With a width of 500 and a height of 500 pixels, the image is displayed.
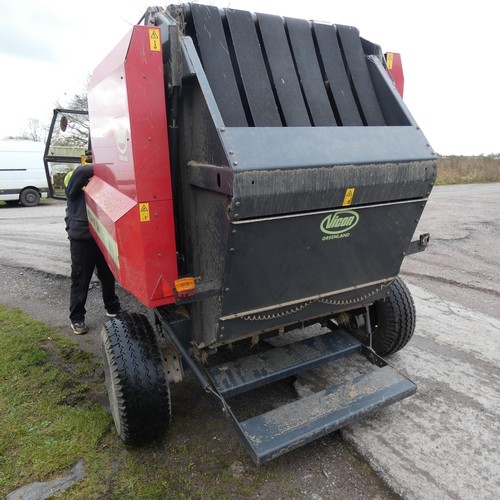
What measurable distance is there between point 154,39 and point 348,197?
1187mm

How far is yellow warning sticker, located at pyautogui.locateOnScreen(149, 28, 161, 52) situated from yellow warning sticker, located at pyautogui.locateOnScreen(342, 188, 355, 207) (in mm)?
1124

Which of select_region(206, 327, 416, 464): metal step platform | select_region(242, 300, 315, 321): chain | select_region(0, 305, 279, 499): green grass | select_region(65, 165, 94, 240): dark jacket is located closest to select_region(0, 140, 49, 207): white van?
select_region(65, 165, 94, 240): dark jacket

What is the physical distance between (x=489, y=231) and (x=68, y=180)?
766cm

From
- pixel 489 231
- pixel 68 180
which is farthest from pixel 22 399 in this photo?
pixel 489 231

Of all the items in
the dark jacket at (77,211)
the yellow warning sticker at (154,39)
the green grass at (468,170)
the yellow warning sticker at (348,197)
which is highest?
the yellow warning sticker at (154,39)

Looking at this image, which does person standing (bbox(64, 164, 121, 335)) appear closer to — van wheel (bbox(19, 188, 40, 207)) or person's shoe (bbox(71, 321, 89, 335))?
person's shoe (bbox(71, 321, 89, 335))

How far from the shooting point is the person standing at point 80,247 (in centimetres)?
354

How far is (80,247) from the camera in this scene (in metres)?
3.83

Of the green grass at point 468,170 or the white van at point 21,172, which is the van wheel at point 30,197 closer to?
the white van at point 21,172

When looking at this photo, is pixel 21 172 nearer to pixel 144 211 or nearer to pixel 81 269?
pixel 81 269

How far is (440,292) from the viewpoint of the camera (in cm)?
493

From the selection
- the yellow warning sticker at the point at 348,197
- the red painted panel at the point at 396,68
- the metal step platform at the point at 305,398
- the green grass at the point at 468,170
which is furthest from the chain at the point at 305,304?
the green grass at the point at 468,170

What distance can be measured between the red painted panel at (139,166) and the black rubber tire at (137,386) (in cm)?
→ 32

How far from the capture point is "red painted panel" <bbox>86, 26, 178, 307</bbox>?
6.38 feet
